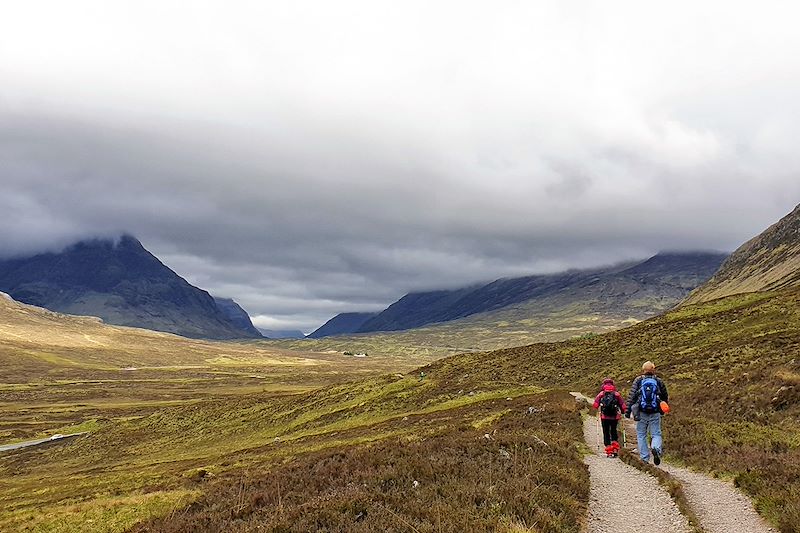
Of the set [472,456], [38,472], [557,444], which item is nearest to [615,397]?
[557,444]

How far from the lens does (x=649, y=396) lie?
20.2 m

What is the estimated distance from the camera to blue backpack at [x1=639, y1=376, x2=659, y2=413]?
65.9ft

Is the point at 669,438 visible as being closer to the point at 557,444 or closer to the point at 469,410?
the point at 557,444

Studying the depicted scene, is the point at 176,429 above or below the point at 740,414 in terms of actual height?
below

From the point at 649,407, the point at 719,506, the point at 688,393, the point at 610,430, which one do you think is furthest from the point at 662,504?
the point at 688,393

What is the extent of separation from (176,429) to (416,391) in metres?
45.7

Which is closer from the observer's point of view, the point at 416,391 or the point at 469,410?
the point at 469,410

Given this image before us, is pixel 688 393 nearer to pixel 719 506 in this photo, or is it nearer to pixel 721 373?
pixel 721 373

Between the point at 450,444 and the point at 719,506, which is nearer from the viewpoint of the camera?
the point at 719,506

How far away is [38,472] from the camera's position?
243 ft

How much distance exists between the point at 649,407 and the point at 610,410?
357 centimetres

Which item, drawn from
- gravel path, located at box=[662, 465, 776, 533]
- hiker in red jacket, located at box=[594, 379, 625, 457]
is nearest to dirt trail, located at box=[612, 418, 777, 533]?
gravel path, located at box=[662, 465, 776, 533]

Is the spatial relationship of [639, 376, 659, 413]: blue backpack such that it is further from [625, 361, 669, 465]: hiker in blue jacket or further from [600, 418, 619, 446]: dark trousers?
[600, 418, 619, 446]: dark trousers

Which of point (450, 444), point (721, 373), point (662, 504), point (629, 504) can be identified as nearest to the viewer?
point (662, 504)
